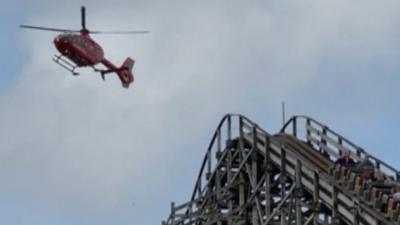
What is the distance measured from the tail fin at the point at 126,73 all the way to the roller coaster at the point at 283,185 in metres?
12.1

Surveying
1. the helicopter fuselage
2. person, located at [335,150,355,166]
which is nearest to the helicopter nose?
A: the helicopter fuselage

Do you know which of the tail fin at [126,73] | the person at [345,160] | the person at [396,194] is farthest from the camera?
the tail fin at [126,73]

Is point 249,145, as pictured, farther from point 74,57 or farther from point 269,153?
point 74,57

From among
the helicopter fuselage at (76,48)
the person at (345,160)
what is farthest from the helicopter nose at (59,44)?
the person at (345,160)

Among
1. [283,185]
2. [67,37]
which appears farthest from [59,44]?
[283,185]

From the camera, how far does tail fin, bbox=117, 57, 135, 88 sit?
60.5 m

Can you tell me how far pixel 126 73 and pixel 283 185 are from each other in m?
18.3

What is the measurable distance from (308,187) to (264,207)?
10.9 feet

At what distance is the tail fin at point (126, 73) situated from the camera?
6047 centimetres

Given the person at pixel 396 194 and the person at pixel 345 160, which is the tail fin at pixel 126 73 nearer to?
the person at pixel 345 160

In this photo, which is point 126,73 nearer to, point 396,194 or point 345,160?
point 345,160

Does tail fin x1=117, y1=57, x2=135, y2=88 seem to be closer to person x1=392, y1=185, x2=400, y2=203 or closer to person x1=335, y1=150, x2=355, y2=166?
person x1=335, y1=150, x2=355, y2=166

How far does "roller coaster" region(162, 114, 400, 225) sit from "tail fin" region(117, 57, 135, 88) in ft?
39.8

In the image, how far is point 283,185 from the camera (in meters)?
→ 44.0
